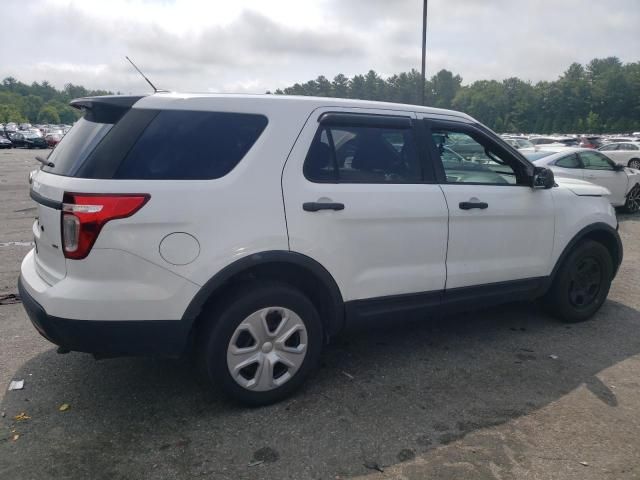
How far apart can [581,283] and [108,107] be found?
414 centimetres

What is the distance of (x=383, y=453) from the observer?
2812 millimetres

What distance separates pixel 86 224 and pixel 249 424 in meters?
1.44

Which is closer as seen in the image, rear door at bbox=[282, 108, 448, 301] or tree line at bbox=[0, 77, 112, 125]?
rear door at bbox=[282, 108, 448, 301]

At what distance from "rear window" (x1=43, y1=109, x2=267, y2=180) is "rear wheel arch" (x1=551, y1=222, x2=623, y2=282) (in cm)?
291

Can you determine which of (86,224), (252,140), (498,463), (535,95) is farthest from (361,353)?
(535,95)

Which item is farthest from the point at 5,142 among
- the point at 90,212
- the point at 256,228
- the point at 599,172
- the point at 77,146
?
the point at 256,228

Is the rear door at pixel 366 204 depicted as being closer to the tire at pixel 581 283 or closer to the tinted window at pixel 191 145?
the tinted window at pixel 191 145

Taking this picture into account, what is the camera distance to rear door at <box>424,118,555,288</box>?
3840 millimetres

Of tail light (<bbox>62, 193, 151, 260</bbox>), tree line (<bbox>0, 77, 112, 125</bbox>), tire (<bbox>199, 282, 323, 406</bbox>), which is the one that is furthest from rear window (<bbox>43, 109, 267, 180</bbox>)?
tree line (<bbox>0, 77, 112, 125</bbox>)

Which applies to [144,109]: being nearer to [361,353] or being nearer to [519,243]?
[361,353]

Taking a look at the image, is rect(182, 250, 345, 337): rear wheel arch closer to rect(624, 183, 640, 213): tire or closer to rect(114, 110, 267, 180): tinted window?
rect(114, 110, 267, 180): tinted window

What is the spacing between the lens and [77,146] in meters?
3.01

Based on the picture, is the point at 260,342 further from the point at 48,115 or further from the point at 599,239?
the point at 48,115

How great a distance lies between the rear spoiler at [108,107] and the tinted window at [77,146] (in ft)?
0.12
